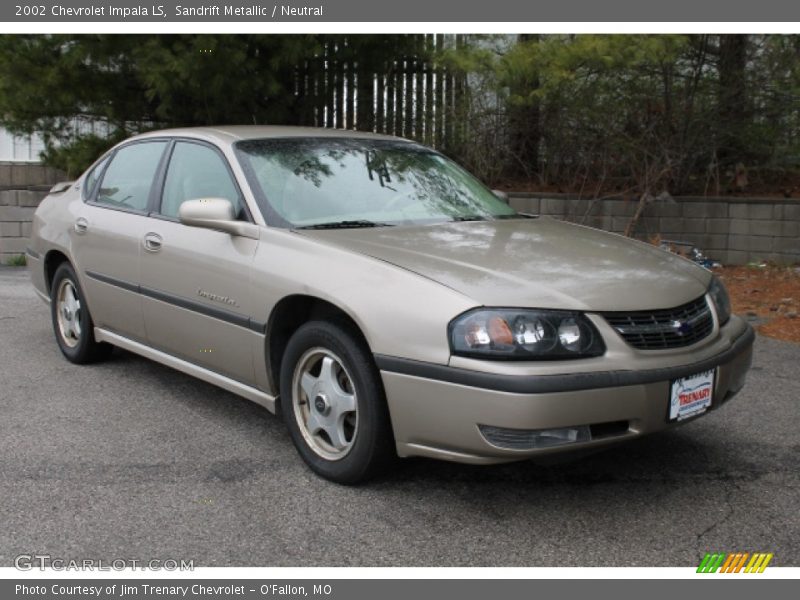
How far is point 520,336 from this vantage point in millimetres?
3520

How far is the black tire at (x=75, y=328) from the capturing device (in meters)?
6.00

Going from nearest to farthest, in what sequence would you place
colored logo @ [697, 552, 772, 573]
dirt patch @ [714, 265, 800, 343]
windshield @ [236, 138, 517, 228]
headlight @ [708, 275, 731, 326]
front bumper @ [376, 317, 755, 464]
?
colored logo @ [697, 552, 772, 573], front bumper @ [376, 317, 755, 464], headlight @ [708, 275, 731, 326], windshield @ [236, 138, 517, 228], dirt patch @ [714, 265, 800, 343]

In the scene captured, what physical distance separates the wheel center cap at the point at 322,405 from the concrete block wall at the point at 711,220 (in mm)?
6534

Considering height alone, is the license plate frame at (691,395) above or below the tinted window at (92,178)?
below

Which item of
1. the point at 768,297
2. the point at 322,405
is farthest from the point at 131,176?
the point at 768,297

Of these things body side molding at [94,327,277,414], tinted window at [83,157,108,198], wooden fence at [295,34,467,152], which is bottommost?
body side molding at [94,327,277,414]

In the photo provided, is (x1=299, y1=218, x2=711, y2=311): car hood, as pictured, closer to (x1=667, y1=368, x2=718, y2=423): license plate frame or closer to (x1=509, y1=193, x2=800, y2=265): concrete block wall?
(x1=667, y1=368, x2=718, y2=423): license plate frame

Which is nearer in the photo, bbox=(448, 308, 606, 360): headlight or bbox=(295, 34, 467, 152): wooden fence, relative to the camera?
bbox=(448, 308, 606, 360): headlight

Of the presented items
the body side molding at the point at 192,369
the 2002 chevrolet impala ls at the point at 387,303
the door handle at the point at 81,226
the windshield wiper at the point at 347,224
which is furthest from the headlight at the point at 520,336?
the door handle at the point at 81,226

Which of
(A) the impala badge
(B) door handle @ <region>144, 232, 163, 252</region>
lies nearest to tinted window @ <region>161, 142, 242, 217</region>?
(B) door handle @ <region>144, 232, 163, 252</region>

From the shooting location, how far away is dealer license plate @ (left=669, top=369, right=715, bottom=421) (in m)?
3.71

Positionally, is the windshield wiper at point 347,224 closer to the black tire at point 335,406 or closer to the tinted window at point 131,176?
the black tire at point 335,406

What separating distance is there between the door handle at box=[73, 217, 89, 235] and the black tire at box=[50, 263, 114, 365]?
306 mm

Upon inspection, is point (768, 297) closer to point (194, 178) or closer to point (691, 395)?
point (691, 395)
